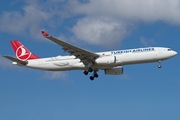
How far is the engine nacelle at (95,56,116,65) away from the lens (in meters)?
61.6

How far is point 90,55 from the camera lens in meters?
63.0

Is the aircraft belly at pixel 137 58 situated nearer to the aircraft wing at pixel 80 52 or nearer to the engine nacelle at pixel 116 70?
the aircraft wing at pixel 80 52

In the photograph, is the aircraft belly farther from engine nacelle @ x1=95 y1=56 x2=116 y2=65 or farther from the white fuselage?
engine nacelle @ x1=95 y1=56 x2=116 y2=65

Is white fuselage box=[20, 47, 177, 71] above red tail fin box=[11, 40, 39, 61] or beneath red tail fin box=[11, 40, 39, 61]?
beneath

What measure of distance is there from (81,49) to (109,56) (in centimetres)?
392

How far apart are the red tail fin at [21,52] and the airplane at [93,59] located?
68cm

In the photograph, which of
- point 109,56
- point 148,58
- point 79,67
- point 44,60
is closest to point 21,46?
point 44,60

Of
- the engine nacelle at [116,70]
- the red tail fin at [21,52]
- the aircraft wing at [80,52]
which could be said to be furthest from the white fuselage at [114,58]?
the engine nacelle at [116,70]

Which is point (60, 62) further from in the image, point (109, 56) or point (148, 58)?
point (148, 58)

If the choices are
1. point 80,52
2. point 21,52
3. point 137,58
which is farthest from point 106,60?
point 21,52

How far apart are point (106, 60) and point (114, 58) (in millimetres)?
1117

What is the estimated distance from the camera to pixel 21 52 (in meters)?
69.7

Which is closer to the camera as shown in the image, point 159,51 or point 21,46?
point 159,51

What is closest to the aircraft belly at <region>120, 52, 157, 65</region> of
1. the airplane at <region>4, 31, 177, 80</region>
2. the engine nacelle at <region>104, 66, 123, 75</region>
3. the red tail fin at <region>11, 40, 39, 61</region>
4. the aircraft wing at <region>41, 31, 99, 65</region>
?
the airplane at <region>4, 31, 177, 80</region>
